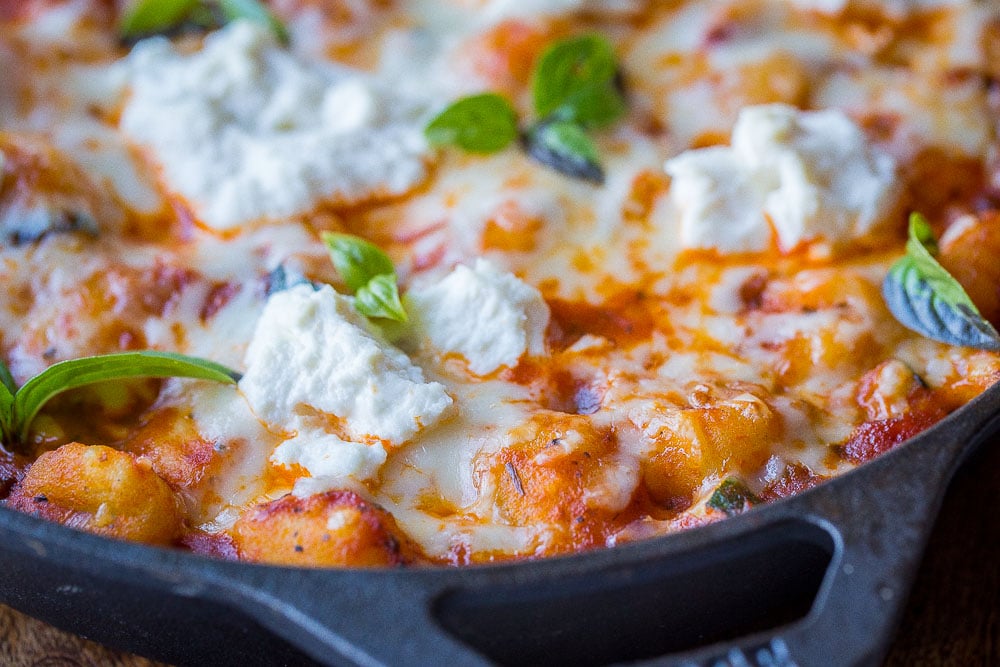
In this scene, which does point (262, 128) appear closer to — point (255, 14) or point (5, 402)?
point (255, 14)

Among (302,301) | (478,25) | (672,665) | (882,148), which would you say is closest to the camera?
(672,665)

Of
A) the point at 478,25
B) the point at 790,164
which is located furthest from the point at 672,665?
the point at 478,25

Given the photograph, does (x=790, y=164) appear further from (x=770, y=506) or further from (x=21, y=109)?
(x=21, y=109)

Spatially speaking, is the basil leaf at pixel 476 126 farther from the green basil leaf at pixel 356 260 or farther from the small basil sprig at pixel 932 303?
the small basil sprig at pixel 932 303

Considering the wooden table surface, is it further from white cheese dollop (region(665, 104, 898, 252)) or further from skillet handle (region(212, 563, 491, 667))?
skillet handle (region(212, 563, 491, 667))

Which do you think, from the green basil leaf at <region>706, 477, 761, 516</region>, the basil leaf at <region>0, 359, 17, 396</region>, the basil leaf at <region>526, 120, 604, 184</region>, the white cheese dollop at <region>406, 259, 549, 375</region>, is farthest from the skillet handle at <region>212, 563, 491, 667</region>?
the basil leaf at <region>526, 120, 604, 184</region>
